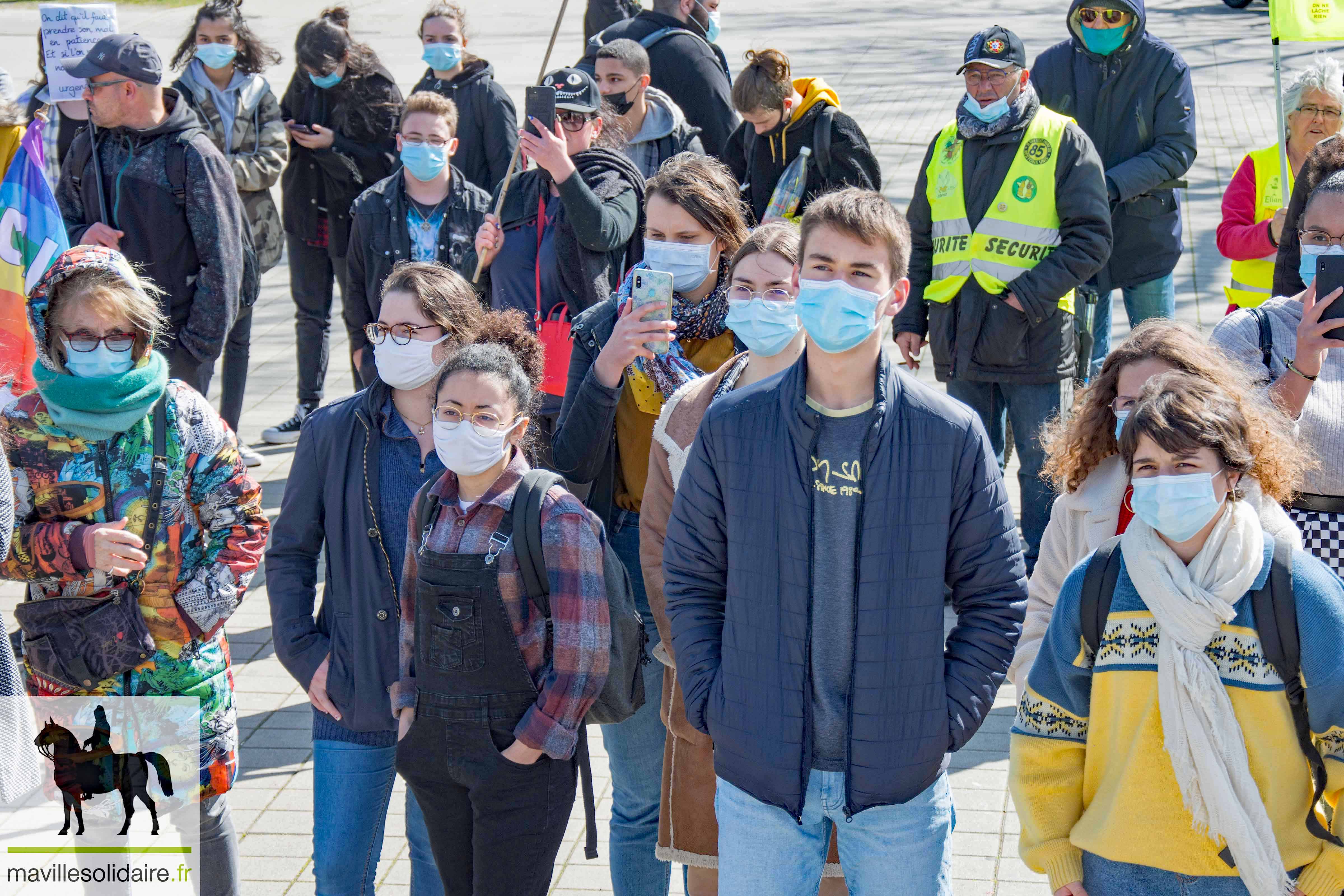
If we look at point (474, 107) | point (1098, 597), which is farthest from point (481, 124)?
point (1098, 597)

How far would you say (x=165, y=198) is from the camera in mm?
6488

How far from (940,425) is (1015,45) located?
337cm

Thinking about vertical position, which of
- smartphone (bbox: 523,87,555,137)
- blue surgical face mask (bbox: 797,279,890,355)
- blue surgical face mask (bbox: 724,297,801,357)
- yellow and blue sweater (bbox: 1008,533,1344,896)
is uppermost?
smartphone (bbox: 523,87,555,137)

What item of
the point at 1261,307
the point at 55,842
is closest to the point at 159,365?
the point at 55,842

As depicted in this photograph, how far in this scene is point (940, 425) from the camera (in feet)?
10.2

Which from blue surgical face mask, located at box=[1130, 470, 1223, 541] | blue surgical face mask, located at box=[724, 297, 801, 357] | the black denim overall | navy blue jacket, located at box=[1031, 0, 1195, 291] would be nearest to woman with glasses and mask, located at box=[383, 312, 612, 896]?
the black denim overall

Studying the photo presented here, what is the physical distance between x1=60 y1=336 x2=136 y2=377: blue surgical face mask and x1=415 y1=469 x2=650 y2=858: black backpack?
2.95ft

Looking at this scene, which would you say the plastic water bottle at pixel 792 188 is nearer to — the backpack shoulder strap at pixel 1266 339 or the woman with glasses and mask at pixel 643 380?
the woman with glasses and mask at pixel 643 380

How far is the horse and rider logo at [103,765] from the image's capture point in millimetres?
3949

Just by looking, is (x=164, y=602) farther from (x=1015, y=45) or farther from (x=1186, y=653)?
(x=1015, y=45)

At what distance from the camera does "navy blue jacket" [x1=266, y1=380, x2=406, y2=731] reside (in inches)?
151

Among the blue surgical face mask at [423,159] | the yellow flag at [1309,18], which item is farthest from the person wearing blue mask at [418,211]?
the yellow flag at [1309,18]

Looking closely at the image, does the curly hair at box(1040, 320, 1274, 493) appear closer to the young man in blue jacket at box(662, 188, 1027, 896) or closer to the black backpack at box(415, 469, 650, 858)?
the young man in blue jacket at box(662, 188, 1027, 896)

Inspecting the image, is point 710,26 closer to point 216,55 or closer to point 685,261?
point 216,55
